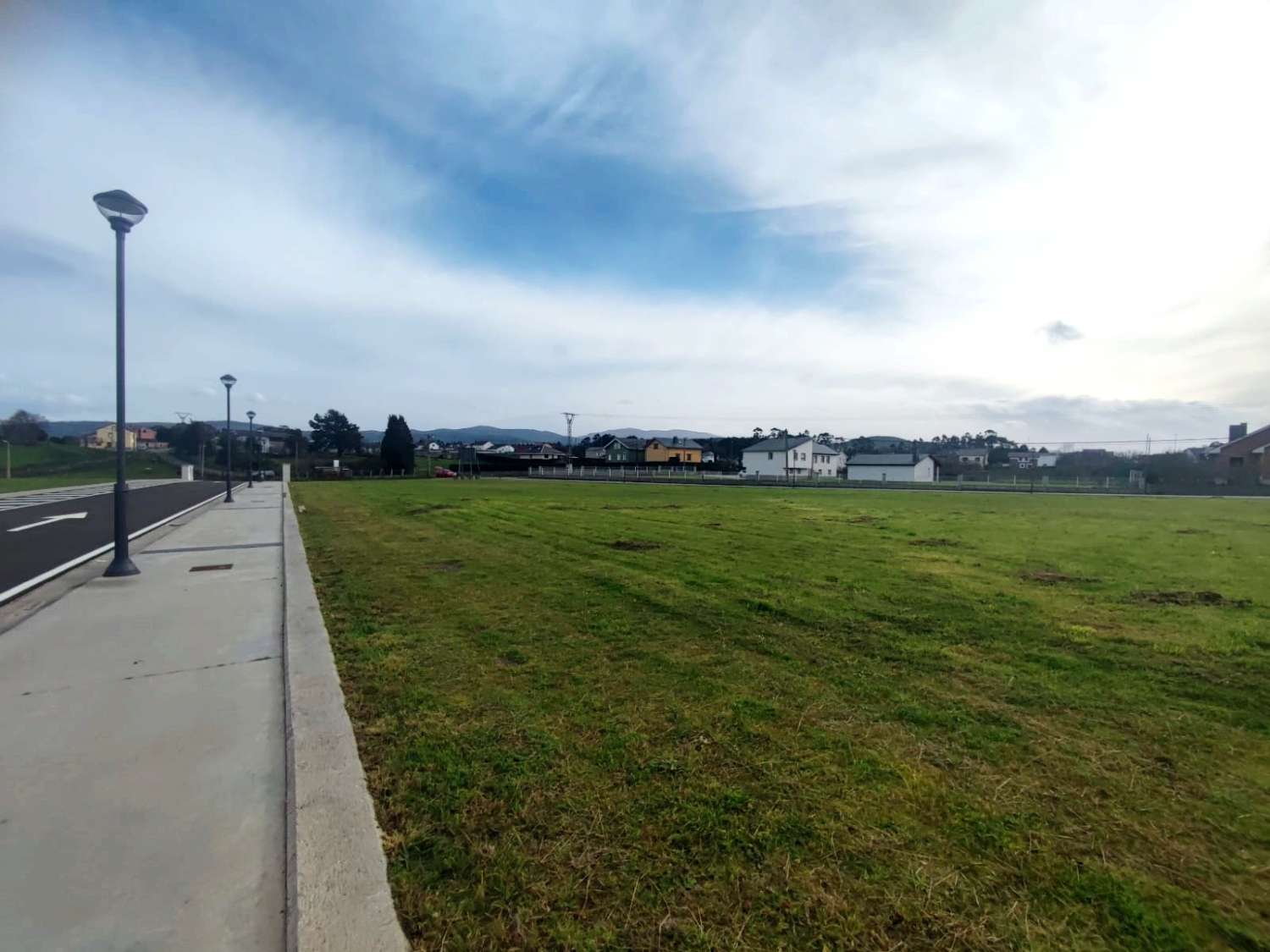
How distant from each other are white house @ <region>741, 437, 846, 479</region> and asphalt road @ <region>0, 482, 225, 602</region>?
2291 inches

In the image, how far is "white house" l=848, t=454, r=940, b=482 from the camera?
5938 centimetres

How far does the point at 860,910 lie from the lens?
1963 mm

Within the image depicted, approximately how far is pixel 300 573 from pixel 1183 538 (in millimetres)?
15812

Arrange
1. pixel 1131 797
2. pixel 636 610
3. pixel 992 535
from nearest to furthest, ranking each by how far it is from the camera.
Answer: pixel 1131 797
pixel 636 610
pixel 992 535

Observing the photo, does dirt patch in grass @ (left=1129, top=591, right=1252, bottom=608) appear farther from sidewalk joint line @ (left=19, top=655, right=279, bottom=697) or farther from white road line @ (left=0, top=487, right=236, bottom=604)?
white road line @ (left=0, top=487, right=236, bottom=604)

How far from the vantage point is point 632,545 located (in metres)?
10.0

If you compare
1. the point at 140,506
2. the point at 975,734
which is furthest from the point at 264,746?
the point at 140,506

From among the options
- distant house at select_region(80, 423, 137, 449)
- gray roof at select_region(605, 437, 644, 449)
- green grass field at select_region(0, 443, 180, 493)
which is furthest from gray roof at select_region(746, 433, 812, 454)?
distant house at select_region(80, 423, 137, 449)

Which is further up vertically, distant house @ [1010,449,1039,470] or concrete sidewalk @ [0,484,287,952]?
distant house @ [1010,449,1039,470]

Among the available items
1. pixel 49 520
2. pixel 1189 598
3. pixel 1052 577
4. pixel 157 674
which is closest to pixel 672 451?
pixel 49 520

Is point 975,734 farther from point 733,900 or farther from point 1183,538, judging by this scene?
point 1183,538

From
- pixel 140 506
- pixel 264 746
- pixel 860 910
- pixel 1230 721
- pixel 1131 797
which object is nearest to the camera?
pixel 860 910

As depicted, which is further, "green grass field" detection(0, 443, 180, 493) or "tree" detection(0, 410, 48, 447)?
"tree" detection(0, 410, 48, 447)

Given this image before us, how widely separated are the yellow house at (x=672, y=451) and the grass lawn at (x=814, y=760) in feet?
242
